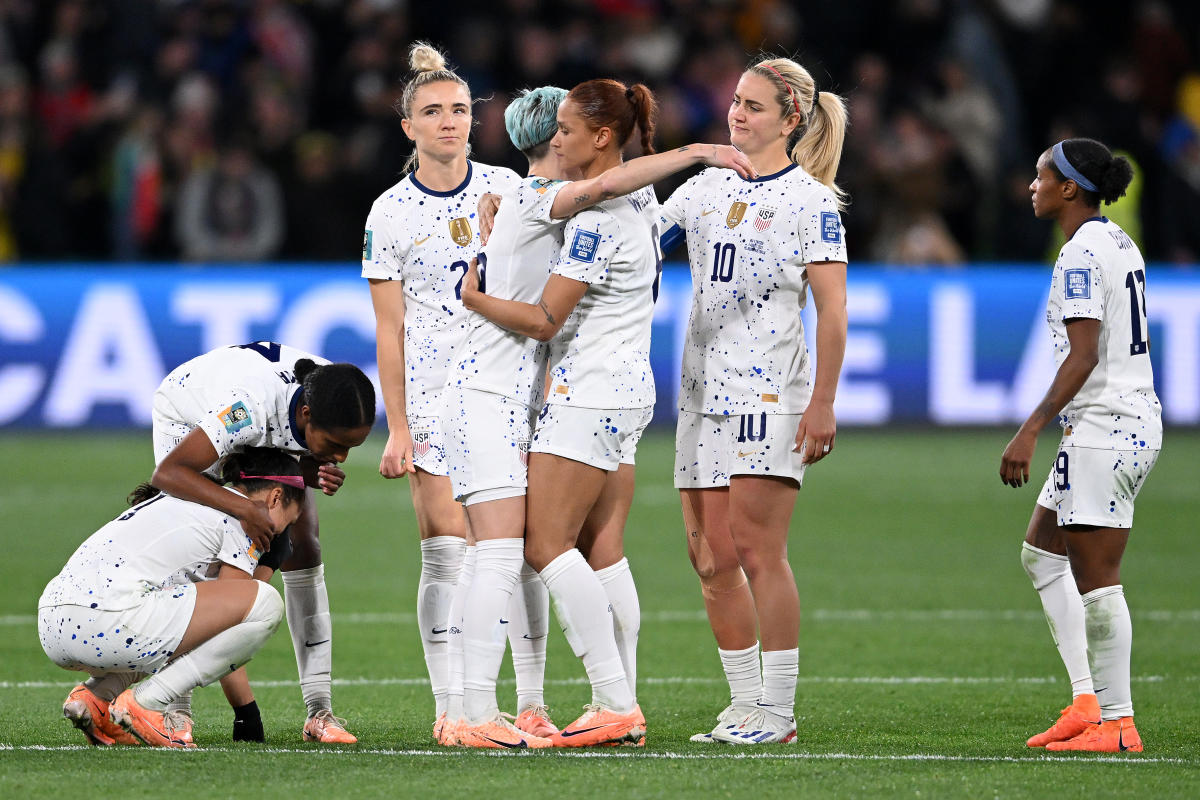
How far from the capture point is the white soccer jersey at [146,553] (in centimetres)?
532

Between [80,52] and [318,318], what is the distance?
5.06 meters

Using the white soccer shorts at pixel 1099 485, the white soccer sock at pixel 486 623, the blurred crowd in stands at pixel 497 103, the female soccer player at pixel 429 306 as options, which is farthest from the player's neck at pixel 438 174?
the blurred crowd in stands at pixel 497 103

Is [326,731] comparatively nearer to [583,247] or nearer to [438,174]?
[583,247]

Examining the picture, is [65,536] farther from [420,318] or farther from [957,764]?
[957,764]

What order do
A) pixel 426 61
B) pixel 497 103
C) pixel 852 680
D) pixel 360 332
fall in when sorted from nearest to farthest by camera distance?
1. pixel 426 61
2. pixel 852 680
3. pixel 360 332
4. pixel 497 103

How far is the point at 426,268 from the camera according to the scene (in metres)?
6.17

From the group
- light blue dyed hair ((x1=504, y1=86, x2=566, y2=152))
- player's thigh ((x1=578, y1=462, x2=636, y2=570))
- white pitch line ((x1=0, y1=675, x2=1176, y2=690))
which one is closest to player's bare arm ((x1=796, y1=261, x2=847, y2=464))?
player's thigh ((x1=578, y1=462, x2=636, y2=570))

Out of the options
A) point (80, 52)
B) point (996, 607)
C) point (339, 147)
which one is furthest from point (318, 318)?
point (996, 607)

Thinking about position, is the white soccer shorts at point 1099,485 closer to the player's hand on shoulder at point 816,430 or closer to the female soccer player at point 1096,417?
the female soccer player at point 1096,417

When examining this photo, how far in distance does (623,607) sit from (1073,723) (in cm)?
155

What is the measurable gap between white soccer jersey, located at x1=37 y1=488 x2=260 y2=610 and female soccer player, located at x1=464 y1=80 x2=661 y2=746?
3.23 ft

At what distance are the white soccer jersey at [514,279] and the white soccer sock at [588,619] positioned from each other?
0.56m

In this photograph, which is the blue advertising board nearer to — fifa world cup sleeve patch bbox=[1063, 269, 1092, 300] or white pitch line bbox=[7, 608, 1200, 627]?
white pitch line bbox=[7, 608, 1200, 627]

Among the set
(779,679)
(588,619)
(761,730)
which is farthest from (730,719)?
(588,619)
